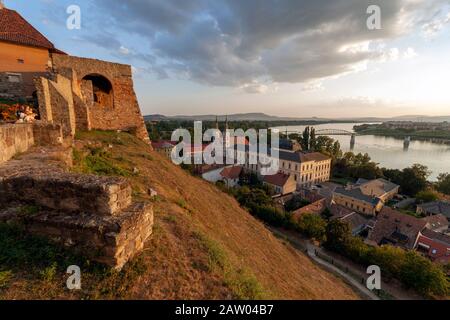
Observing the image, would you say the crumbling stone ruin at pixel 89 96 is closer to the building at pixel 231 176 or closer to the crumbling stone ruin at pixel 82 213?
the crumbling stone ruin at pixel 82 213

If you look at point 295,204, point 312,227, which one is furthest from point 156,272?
point 295,204

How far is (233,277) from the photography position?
3.34m

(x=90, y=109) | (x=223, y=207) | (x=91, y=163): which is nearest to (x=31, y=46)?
(x=90, y=109)

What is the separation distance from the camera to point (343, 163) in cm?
4897

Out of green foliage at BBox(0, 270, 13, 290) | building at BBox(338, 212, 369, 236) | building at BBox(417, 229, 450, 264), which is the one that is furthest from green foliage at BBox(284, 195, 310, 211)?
green foliage at BBox(0, 270, 13, 290)

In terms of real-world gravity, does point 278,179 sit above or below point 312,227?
above

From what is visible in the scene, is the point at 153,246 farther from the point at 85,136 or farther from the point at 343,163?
the point at 343,163

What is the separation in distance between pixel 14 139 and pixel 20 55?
8234 millimetres

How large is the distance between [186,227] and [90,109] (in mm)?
10540

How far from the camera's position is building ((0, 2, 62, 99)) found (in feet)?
32.1

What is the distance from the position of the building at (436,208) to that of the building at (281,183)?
15.9 meters

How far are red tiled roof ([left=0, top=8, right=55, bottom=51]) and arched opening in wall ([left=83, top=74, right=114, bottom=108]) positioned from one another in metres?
2.46

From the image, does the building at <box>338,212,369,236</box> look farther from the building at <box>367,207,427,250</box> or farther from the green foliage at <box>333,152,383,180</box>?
the green foliage at <box>333,152,383,180</box>

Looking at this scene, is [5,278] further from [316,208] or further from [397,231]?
[316,208]
